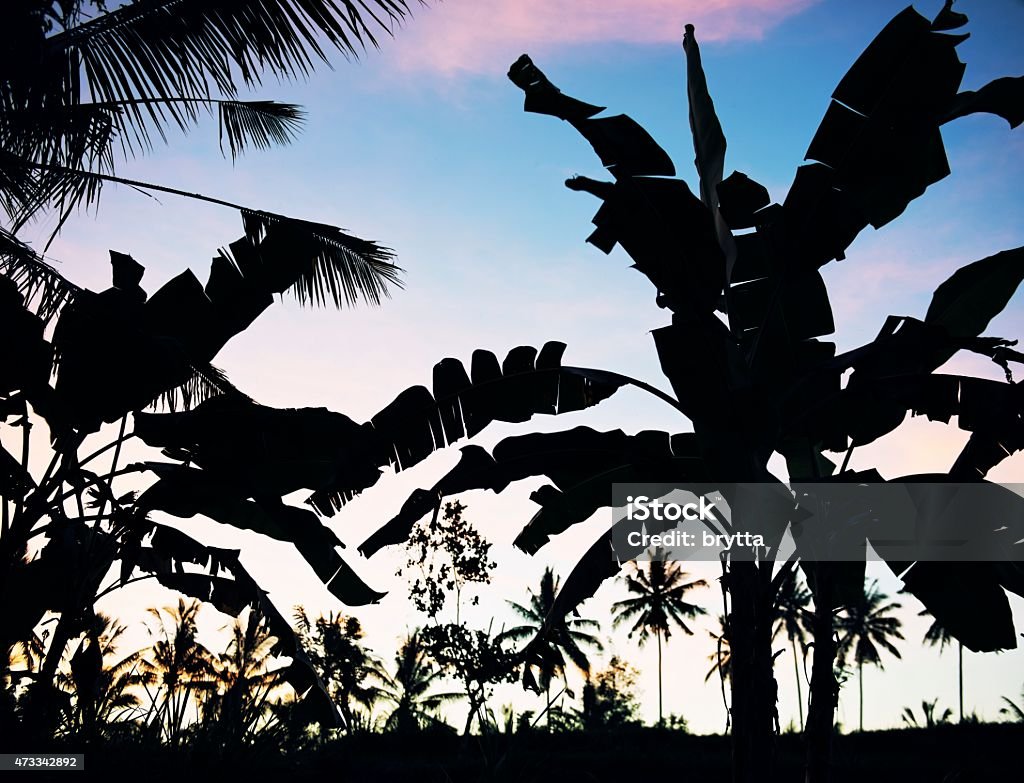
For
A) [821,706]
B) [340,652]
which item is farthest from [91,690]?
[340,652]

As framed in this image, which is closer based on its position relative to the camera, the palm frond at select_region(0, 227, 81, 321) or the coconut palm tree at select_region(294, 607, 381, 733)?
the palm frond at select_region(0, 227, 81, 321)

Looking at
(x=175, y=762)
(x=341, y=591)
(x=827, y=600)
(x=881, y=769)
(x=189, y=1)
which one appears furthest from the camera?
(x=881, y=769)

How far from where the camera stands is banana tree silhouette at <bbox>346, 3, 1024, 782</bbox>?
4613 millimetres

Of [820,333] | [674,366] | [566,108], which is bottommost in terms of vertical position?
[674,366]

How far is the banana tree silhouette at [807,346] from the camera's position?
4613 mm

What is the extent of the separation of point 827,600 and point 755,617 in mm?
663

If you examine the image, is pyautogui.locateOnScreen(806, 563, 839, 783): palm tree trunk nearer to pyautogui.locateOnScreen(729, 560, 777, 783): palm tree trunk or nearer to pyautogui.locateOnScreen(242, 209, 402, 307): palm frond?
pyautogui.locateOnScreen(729, 560, 777, 783): palm tree trunk

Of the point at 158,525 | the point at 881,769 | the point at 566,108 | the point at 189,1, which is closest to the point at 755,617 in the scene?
the point at 566,108

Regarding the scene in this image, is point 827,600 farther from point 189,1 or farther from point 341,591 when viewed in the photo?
point 189,1

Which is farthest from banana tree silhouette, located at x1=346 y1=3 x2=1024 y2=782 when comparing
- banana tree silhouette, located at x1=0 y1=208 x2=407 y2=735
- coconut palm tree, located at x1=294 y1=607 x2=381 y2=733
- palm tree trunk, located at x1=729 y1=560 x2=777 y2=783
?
coconut palm tree, located at x1=294 y1=607 x2=381 y2=733

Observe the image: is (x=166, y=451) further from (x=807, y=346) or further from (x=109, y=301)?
(x=807, y=346)

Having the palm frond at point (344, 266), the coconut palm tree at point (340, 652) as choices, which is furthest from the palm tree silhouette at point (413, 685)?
the palm frond at point (344, 266)

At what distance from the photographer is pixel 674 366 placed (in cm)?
460

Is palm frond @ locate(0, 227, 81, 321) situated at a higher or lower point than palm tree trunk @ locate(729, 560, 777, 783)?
higher
